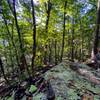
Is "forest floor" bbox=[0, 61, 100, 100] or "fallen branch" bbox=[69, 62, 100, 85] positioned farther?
"fallen branch" bbox=[69, 62, 100, 85]

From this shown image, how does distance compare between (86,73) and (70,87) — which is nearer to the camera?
(70,87)

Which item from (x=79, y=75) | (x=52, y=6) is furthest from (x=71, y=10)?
(x=79, y=75)

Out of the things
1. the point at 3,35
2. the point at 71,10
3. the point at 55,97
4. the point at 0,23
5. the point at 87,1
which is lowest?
the point at 55,97

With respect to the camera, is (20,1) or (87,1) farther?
(87,1)

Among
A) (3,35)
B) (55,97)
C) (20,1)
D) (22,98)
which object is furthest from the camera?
(3,35)

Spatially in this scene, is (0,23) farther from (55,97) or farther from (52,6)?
(55,97)

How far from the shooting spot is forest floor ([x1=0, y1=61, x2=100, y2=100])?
140 inches

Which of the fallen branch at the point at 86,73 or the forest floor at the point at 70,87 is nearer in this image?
the forest floor at the point at 70,87

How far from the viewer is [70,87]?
389cm

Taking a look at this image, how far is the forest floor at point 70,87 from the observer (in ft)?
11.6

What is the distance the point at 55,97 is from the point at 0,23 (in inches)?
353

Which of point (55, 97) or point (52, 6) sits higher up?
point (52, 6)

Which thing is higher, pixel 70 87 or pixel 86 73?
pixel 86 73

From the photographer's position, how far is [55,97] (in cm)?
349
